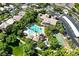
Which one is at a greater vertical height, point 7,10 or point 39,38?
point 7,10

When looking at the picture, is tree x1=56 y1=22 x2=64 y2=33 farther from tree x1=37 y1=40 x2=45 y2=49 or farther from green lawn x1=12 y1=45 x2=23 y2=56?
green lawn x1=12 y1=45 x2=23 y2=56

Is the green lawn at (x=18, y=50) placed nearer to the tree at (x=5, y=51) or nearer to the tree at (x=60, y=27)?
the tree at (x=5, y=51)

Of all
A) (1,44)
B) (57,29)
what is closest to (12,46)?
(1,44)

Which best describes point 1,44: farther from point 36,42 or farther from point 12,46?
point 36,42

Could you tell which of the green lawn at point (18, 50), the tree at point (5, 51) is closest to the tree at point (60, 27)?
the green lawn at point (18, 50)

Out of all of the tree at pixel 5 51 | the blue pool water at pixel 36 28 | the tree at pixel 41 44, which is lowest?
the tree at pixel 5 51

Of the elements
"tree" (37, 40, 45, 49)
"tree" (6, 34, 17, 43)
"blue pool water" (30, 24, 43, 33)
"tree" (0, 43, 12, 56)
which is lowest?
"tree" (0, 43, 12, 56)

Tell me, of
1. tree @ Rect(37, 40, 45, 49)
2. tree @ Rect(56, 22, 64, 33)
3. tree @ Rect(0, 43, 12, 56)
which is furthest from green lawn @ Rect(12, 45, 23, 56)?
tree @ Rect(56, 22, 64, 33)

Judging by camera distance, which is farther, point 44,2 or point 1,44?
point 44,2

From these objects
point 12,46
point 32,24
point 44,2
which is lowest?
point 12,46

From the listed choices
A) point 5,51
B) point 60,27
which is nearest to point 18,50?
point 5,51

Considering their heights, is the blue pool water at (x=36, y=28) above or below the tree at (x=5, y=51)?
above
